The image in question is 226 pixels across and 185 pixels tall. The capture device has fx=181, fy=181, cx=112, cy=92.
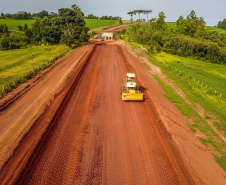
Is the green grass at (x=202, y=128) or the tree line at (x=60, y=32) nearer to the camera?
the green grass at (x=202, y=128)

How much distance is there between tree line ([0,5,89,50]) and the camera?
49.7 metres

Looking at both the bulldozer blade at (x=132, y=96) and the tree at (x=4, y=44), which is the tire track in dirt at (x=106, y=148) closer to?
the bulldozer blade at (x=132, y=96)

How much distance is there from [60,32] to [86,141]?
6763cm

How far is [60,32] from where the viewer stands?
72.1m

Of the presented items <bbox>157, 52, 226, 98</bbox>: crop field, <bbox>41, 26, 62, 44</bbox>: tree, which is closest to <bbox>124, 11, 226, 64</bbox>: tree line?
<bbox>157, 52, 226, 98</bbox>: crop field

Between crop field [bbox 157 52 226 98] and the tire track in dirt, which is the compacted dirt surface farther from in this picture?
crop field [bbox 157 52 226 98]

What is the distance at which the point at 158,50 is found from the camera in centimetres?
6266

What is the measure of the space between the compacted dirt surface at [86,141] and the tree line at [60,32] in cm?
3320

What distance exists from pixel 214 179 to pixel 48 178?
32.7ft

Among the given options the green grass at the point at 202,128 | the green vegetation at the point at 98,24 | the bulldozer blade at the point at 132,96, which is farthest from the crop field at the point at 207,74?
the green vegetation at the point at 98,24

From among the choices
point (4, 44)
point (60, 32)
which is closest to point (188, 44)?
point (60, 32)

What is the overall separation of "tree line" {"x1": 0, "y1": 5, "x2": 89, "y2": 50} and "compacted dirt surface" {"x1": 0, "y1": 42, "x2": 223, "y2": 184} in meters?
33.2

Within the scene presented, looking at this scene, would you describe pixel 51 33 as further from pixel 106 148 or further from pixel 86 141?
pixel 106 148

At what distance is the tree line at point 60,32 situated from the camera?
4968cm
